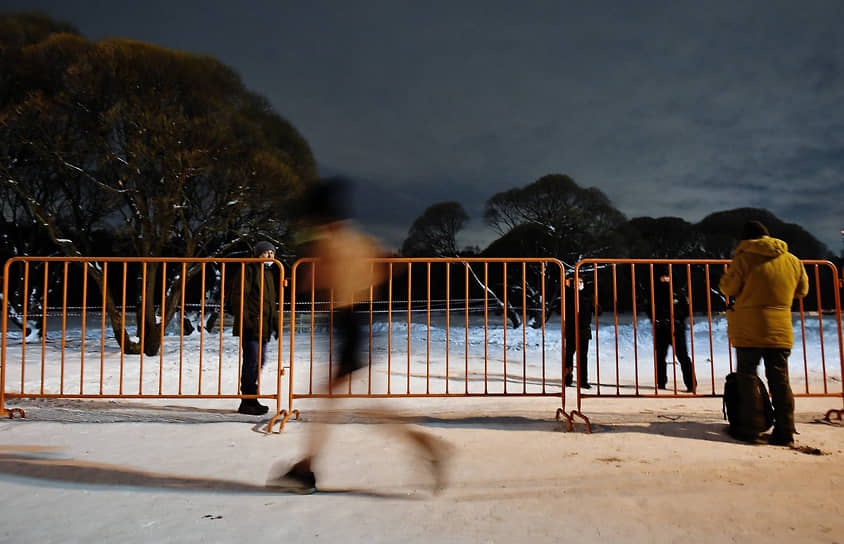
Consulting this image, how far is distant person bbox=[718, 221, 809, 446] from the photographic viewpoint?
409 centimetres

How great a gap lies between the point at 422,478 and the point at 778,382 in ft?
10.4

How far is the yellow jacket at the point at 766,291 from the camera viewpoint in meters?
4.08

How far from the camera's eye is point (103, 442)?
13.8 ft

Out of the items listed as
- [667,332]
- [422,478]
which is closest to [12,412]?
[422,478]

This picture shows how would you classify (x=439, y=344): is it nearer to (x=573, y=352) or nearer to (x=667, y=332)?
(x=573, y=352)

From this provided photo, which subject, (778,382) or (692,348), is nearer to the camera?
(778,382)

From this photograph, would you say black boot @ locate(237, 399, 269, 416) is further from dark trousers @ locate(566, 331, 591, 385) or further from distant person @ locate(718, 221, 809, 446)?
distant person @ locate(718, 221, 809, 446)

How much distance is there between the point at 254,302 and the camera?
547cm

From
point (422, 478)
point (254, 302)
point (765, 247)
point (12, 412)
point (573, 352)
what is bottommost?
point (422, 478)

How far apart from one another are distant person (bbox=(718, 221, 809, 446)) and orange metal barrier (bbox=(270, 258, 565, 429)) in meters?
1.63

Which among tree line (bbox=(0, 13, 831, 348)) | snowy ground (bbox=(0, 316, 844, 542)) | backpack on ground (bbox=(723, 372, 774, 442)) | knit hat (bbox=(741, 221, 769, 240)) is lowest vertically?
snowy ground (bbox=(0, 316, 844, 542))

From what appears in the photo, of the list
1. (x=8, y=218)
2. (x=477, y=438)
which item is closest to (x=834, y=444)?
(x=477, y=438)

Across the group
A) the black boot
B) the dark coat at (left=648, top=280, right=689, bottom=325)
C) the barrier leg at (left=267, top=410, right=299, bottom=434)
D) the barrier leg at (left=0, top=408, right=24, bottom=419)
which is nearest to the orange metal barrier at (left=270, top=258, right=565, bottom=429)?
the barrier leg at (left=267, top=410, right=299, bottom=434)

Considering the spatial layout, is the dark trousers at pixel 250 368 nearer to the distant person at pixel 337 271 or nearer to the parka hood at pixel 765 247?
the distant person at pixel 337 271
